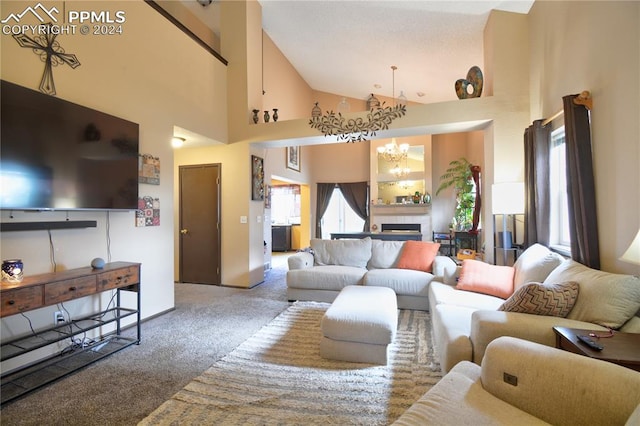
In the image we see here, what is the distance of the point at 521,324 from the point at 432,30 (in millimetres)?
4319

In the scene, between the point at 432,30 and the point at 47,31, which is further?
the point at 432,30

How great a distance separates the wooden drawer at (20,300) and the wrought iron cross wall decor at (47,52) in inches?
63.6

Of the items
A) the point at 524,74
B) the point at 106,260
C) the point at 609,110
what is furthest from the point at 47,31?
the point at 524,74

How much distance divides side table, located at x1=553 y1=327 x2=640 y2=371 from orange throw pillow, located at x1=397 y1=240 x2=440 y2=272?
229 centimetres

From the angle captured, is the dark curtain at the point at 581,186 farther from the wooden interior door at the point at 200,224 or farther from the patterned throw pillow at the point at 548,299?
the wooden interior door at the point at 200,224

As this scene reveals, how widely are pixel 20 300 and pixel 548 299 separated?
10.9 ft

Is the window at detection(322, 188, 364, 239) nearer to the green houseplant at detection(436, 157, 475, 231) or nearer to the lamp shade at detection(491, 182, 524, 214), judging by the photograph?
the green houseplant at detection(436, 157, 475, 231)

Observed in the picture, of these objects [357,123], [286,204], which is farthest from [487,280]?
[286,204]

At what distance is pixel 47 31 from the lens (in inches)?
96.3

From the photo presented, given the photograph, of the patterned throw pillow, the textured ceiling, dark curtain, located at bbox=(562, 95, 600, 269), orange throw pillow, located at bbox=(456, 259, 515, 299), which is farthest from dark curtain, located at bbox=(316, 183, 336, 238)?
the patterned throw pillow

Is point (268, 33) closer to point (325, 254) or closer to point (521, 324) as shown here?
point (325, 254)

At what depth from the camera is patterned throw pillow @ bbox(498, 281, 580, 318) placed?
70.6 inches

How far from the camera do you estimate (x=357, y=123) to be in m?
4.34

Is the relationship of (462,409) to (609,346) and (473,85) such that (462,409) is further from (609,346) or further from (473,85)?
(473,85)
